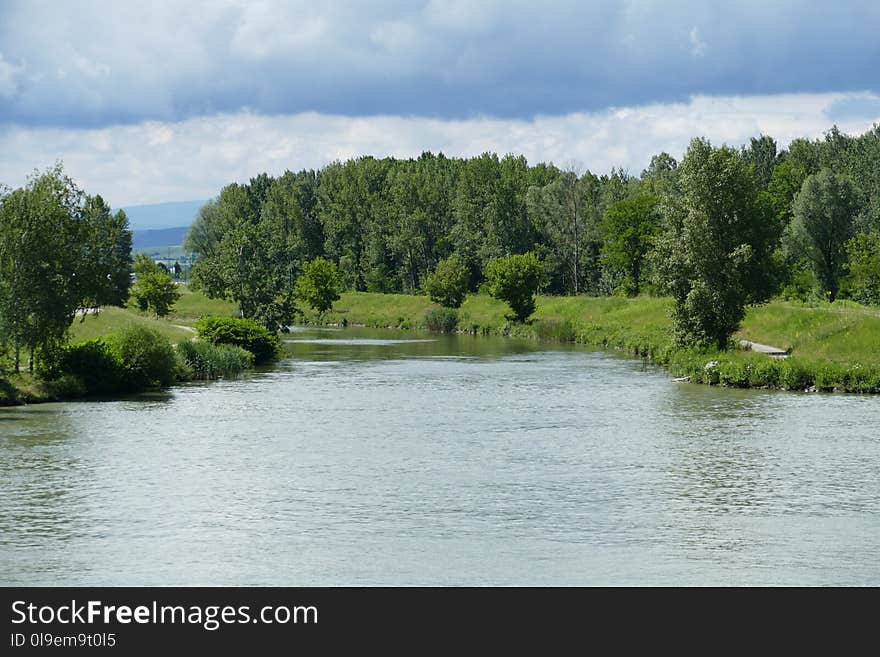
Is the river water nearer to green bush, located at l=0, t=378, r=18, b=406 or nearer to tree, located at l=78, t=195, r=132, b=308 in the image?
green bush, located at l=0, t=378, r=18, b=406

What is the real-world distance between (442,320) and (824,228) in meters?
36.8

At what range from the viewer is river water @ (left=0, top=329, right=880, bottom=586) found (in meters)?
23.4

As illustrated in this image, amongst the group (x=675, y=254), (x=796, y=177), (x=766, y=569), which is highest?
(x=796, y=177)

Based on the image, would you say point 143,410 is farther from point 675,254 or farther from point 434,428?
point 675,254

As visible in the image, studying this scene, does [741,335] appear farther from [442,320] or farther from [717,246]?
[442,320]

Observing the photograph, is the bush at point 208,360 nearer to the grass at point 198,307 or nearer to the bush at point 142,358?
the bush at point 142,358

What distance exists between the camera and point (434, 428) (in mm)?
43594

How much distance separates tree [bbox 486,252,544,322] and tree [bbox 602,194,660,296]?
10634 millimetres

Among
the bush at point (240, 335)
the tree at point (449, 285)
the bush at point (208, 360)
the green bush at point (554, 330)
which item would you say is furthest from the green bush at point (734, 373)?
the tree at point (449, 285)

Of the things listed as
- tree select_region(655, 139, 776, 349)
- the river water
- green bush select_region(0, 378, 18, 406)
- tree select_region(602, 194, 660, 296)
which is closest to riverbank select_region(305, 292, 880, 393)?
tree select_region(655, 139, 776, 349)

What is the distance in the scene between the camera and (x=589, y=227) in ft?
438
